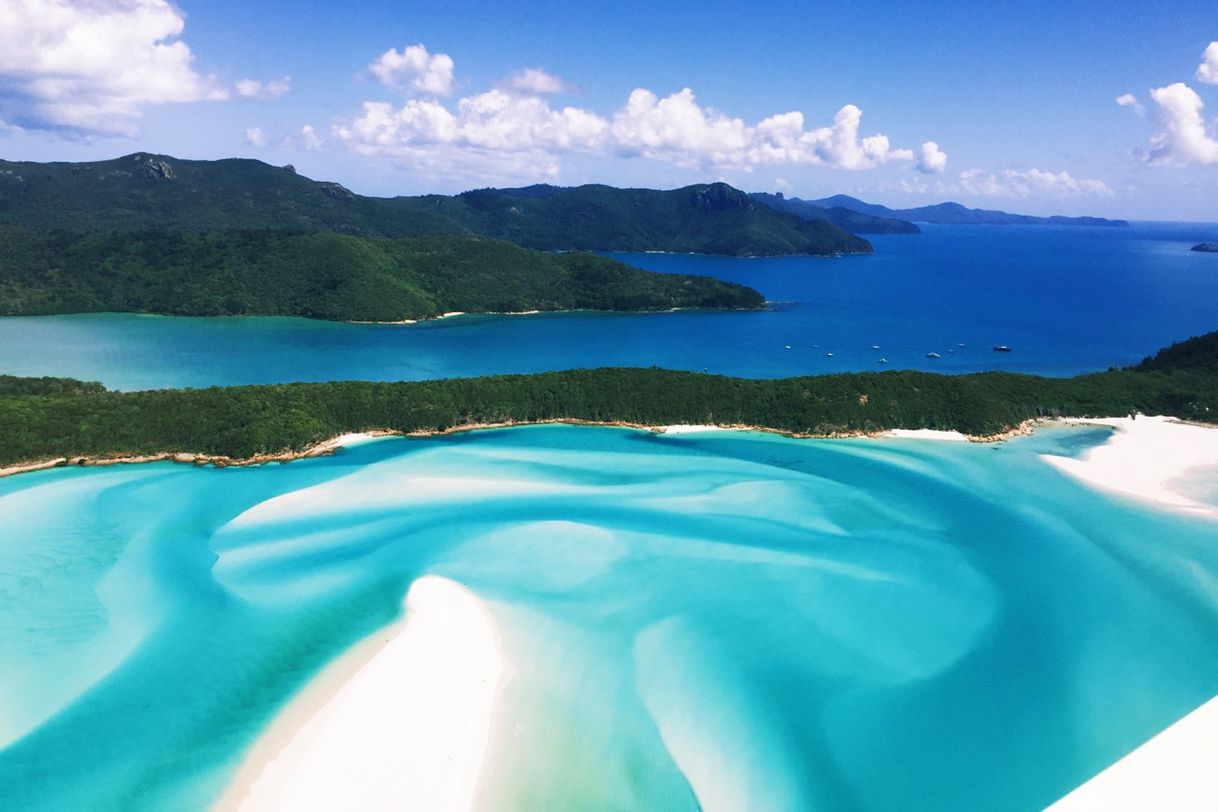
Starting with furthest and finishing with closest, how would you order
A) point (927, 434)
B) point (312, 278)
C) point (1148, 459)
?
point (312, 278) → point (927, 434) → point (1148, 459)

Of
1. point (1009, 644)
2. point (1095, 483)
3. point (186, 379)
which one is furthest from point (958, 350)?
point (186, 379)

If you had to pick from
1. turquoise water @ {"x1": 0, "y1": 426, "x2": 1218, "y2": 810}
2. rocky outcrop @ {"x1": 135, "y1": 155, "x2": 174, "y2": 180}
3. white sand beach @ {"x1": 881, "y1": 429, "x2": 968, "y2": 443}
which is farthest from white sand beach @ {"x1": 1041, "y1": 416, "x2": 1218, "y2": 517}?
rocky outcrop @ {"x1": 135, "y1": 155, "x2": 174, "y2": 180}

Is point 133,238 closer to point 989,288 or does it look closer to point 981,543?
point 981,543

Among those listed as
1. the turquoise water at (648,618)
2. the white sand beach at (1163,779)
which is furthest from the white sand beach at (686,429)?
the white sand beach at (1163,779)

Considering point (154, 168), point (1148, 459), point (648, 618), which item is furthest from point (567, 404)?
point (154, 168)

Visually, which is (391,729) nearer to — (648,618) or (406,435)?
(648,618)
